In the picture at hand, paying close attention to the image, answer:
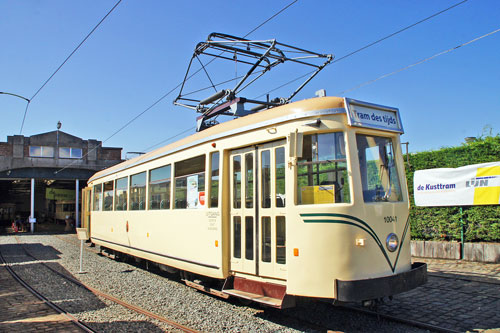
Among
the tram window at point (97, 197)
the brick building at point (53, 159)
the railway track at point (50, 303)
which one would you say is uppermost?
the brick building at point (53, 159)

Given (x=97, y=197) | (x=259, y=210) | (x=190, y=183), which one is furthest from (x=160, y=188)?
(x=97, y=197)

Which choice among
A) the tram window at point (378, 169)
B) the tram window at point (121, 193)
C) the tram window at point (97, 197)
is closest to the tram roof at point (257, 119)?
the tram window at point (378, 169)

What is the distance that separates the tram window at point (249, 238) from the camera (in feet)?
19.4

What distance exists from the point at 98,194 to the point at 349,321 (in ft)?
36.1

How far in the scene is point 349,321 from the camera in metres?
→ 5.59

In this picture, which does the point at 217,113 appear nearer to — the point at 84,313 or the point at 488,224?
the point at 84,313

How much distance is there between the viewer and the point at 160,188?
8.71 metres

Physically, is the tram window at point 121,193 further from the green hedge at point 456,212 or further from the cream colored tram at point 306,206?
the green hedge at point 456,212

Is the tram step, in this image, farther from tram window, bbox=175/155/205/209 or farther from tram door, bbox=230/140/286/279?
tram window, bbox=175/155/205/209

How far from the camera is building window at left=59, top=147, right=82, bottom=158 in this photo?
3044 centimetres

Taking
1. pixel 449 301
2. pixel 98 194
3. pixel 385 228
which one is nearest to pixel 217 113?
pixel 385 228

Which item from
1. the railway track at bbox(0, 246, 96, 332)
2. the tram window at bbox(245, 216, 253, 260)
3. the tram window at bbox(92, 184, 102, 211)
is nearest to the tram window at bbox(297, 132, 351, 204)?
the tram window at bbox(245, 216, 253, 260)

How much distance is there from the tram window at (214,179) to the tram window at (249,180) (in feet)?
2.20

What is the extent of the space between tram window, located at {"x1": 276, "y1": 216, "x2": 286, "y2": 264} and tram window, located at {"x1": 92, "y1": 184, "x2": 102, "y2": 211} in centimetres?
999
